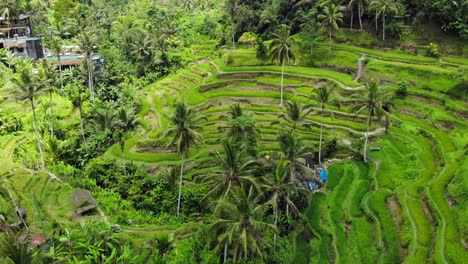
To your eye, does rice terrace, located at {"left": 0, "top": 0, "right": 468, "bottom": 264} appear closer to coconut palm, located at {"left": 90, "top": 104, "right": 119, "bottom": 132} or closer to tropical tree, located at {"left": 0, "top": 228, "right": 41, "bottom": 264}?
tropical tree, located at {"left": 0, "top": 228, "right": 41, "bottom": 264}

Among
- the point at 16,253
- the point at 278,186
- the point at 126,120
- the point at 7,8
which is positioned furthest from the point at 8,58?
the point at 16,253

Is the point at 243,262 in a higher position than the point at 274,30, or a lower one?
lower

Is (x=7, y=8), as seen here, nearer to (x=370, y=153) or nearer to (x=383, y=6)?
(x=383, y=6)

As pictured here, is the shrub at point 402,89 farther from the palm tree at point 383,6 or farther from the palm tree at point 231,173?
the palm tree at point 231,173

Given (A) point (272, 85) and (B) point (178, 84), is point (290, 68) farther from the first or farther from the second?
(B) point (178, 84)

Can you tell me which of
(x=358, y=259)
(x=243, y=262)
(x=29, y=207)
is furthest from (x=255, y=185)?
(x=29, y=207)

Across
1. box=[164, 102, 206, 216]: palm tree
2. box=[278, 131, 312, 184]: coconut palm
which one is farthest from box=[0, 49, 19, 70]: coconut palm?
box=[278, 131, 312, 184]: coconut palm
